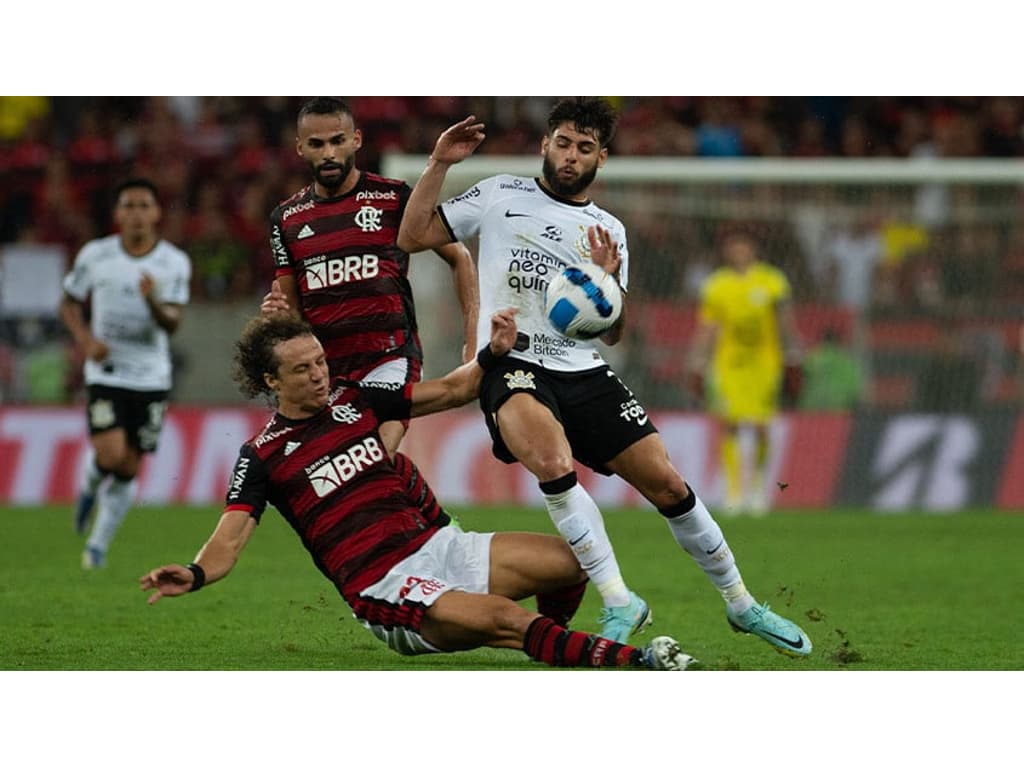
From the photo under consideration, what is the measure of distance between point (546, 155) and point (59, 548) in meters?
5.85

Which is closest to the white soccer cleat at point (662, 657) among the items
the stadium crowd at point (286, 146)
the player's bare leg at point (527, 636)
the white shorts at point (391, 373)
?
the player's bare leg at point (527, 636)

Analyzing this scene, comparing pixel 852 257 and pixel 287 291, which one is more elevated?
pixel 287 291

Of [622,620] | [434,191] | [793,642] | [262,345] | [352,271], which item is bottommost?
[793,642]

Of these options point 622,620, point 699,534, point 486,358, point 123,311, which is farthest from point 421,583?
point 123,311

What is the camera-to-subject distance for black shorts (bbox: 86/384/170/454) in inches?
449

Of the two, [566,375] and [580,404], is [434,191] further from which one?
[580,404]

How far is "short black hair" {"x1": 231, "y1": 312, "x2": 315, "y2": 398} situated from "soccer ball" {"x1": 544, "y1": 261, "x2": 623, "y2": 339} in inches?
39.0

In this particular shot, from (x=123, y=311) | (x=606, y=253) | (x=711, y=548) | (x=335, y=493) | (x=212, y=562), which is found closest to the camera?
(x=212, y=562)

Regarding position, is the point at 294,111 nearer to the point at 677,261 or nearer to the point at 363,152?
the point at 363,152

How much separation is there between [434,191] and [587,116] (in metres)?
0.68

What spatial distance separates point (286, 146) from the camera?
59.7ft

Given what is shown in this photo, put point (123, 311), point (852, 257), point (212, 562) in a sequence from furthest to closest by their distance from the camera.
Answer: point (852, 257) < point (123, 311) < point (212, 562)

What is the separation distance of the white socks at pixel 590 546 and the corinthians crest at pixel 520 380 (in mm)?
464

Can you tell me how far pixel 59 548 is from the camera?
37.5 ft
